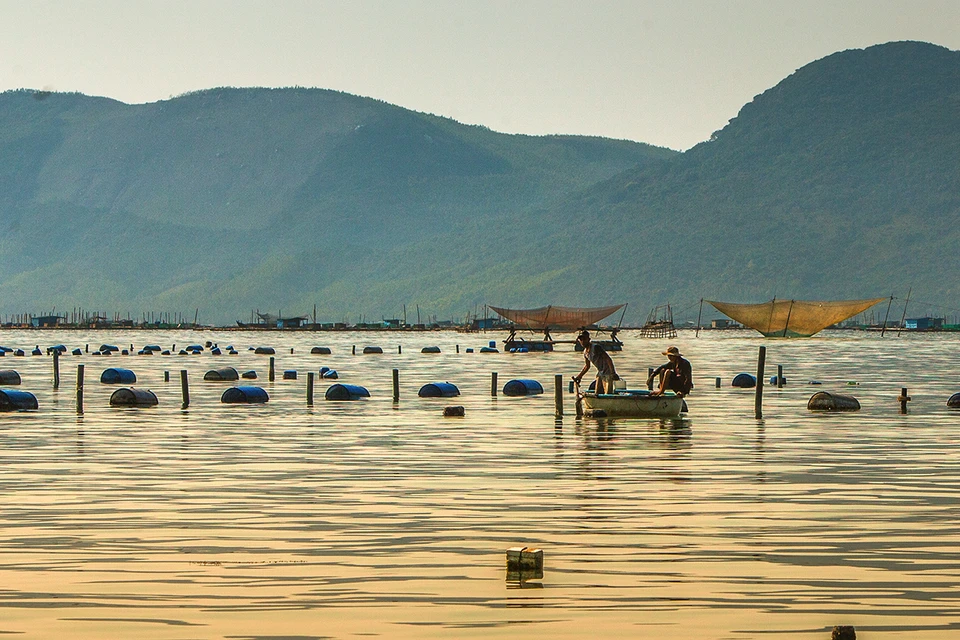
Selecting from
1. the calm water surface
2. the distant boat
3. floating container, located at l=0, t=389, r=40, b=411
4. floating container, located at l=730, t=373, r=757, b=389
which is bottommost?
the calm water surface

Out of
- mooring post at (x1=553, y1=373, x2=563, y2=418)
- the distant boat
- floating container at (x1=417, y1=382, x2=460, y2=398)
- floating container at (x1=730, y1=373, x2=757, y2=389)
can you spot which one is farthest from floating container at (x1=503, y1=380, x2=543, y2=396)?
the distant boat

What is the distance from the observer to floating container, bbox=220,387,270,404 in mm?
61250

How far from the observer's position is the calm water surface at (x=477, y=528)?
53.3 feet

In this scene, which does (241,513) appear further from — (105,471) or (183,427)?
(183,427)

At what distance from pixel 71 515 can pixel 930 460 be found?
20175 mm

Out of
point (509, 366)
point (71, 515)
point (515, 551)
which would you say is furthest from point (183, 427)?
point (509, 366)

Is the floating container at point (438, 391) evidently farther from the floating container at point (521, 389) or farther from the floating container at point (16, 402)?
the floating container at point (16, 402)

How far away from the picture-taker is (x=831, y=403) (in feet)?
181

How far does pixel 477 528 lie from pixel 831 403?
114 ft

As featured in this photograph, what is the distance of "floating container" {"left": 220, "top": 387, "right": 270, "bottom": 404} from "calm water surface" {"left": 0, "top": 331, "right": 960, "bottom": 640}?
42.3ft

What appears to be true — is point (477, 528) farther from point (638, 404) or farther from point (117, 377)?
point (117, 377)

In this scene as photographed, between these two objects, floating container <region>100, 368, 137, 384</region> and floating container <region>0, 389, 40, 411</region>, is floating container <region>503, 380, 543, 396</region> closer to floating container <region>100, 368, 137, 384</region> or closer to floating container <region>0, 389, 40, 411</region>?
floating container <region>0, 389, 40, 411</region>

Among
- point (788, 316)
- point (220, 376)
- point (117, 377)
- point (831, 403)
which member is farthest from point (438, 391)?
point (788, 316)

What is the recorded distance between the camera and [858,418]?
51.0 metres
